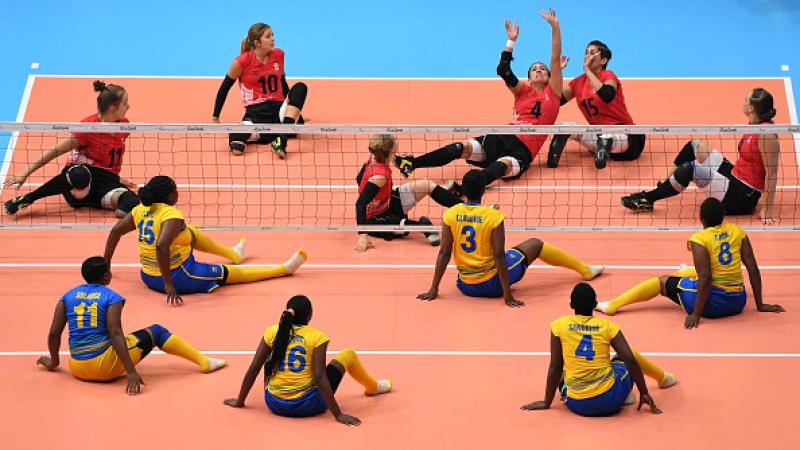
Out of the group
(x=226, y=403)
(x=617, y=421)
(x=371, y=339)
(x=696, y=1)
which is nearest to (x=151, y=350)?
(x=226, y=403)

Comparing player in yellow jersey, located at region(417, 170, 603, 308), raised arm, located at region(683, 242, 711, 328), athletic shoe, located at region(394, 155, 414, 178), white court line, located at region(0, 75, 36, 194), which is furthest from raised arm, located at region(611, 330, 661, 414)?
white court line, located at region(0, 75, 36, 194)

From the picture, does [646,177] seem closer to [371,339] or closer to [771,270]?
[771,270]

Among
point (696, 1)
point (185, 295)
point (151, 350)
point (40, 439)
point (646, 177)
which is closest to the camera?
point (40, 439)

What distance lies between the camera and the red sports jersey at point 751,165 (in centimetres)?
1401

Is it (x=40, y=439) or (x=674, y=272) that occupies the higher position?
(x=674, y=272)

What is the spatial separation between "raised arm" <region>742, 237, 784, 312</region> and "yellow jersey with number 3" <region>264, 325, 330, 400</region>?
397cm

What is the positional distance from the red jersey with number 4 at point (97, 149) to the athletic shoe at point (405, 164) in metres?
3.00

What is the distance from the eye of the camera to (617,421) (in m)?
10.4

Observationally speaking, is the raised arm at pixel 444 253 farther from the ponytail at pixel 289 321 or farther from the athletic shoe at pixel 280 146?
the athletic shoe at pixel 280 146

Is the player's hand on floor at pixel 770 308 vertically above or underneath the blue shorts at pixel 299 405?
above

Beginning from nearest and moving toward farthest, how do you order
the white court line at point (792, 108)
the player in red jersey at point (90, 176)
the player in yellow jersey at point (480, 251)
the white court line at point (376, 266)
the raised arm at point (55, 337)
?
1. the raised arm at point (55, 337)
2. the player in yellow jersey at point (480, 251)
3. the white court line at point (376, 266)
4. the player in red jersey at point (90, 176)
5. the white court line at point (792, 108)

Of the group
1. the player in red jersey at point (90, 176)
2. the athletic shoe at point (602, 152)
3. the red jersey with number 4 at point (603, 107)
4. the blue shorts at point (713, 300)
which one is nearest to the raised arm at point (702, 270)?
the blue shorts at point (713, 300)

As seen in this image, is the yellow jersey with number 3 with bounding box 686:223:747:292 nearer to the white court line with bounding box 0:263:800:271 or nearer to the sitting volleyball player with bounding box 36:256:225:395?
the white court line with bounding box 0:263:800:271

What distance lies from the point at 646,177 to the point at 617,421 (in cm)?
552
